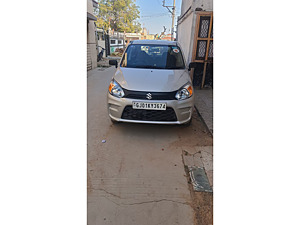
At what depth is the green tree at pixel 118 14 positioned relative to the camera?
2448 cm

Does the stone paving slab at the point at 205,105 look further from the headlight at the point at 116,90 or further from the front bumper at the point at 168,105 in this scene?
the headlight at the point at 116,90

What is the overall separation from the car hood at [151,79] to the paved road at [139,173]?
85 cm

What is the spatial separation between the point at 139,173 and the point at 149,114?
0.96m

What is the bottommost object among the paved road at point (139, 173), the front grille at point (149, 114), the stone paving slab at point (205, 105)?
the paved road at point (139, 173)

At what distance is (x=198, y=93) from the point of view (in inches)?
219

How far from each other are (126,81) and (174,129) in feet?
4.11

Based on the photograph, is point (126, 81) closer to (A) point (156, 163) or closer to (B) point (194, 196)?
(A) point (156, 163)

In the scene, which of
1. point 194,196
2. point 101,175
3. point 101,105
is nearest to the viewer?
point 194,196

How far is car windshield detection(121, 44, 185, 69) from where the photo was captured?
11.7 ft

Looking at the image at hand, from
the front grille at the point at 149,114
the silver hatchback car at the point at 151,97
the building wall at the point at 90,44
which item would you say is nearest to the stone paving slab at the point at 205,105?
the silver hatchback car at the point at 151,97

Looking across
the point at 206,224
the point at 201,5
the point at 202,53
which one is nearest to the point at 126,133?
the point at 206,224

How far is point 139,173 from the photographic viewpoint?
2.27 m

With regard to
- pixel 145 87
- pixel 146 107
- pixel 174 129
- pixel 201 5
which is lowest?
pixel 174 129

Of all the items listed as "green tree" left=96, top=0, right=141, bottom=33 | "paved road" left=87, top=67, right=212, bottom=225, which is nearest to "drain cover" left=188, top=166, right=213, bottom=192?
"paved road" left=87, top=67, right=212, bottom=225
